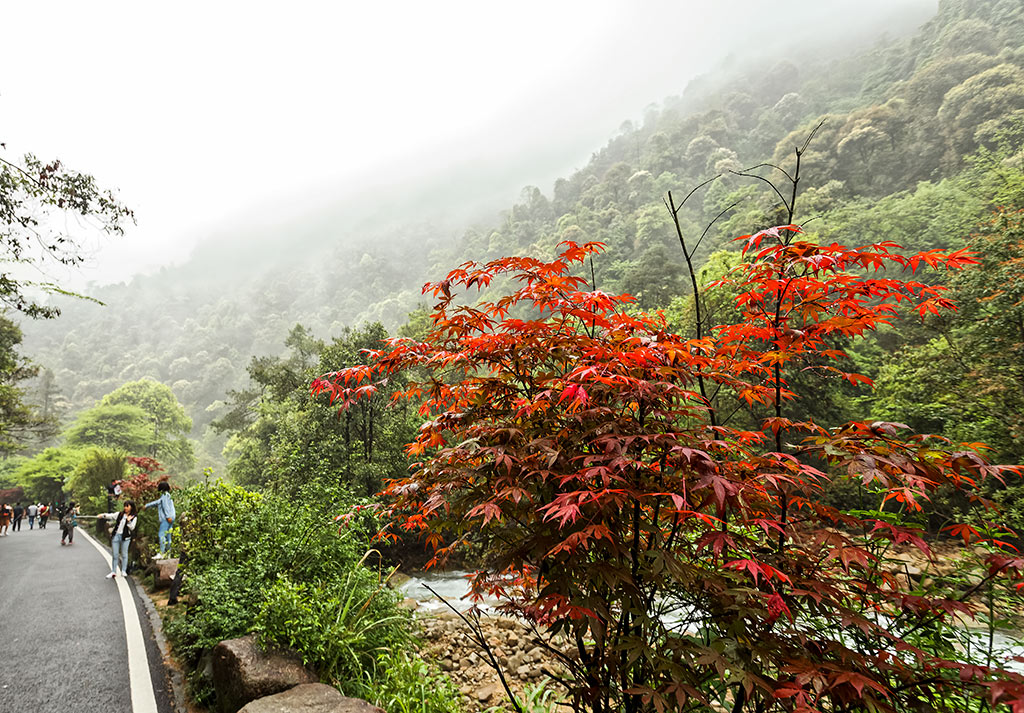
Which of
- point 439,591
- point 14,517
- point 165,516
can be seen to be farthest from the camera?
point 14,517

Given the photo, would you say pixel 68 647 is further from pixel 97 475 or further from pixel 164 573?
pixel 97 475

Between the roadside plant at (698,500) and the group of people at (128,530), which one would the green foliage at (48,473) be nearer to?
the group of people at (128,530)

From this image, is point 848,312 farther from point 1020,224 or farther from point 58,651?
point 1020,224

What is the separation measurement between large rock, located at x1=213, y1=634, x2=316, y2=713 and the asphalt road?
0.60 meters

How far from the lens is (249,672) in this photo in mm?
2838

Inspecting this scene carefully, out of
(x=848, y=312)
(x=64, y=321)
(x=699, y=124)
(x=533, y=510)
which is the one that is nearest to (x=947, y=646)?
(x=848, y=312)

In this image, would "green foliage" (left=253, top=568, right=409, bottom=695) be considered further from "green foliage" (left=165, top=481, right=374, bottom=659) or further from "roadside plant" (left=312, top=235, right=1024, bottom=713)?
"roadside plant" (left=312, top=235, right=1024, bottom=713)

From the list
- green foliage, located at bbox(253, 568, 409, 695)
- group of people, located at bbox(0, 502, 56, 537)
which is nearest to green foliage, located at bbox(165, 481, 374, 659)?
green foliage, located at bbox(253, 568, 409, 695)

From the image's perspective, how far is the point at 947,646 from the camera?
2.06 meters

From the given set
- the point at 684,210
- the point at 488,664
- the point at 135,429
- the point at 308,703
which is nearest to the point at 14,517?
the point at 135,429

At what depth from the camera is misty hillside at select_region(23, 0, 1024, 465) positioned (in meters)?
26.5

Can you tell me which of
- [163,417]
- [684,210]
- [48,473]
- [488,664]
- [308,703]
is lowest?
[488,664]

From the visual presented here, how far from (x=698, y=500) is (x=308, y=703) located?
2.63m

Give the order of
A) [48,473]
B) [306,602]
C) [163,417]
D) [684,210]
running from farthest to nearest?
[684,210]
[163,417]
[48,473]
[306,602]
